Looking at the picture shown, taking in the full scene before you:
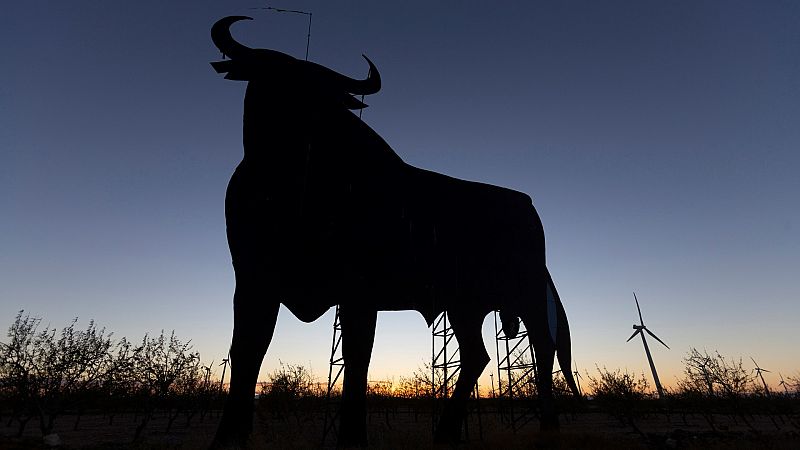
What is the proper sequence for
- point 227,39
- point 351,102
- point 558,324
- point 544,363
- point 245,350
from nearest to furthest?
point 245,350
point 227,39
point 351,102
point 544,363
point 558,324

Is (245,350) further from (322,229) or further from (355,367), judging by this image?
(322,229)

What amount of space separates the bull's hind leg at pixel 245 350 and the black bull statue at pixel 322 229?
0.02m

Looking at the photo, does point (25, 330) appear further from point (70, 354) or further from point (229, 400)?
point (229, 400)

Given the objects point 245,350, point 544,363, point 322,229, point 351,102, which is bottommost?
point 245,350

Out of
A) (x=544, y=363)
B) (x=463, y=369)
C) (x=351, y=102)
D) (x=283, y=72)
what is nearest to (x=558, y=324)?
(x=544, y=363)

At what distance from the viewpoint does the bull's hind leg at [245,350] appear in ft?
21.9

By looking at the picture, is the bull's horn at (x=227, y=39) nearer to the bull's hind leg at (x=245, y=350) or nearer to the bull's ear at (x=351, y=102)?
the bull's ear at (x=351, y=102)

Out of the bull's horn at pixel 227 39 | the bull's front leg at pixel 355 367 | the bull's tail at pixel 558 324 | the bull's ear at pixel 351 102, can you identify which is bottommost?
the bull's front leg at pixel 355 367

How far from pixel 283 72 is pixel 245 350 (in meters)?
4.39

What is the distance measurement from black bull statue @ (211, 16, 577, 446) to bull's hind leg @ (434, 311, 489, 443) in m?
0.02

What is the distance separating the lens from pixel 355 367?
24.2ft

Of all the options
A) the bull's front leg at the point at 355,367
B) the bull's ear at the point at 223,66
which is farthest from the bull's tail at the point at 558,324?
the bull's ear at the point at 223,66

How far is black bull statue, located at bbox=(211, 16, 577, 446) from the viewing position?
23.5ft

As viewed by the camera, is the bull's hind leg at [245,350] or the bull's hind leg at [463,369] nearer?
the bull's hind leg at [245,350]
